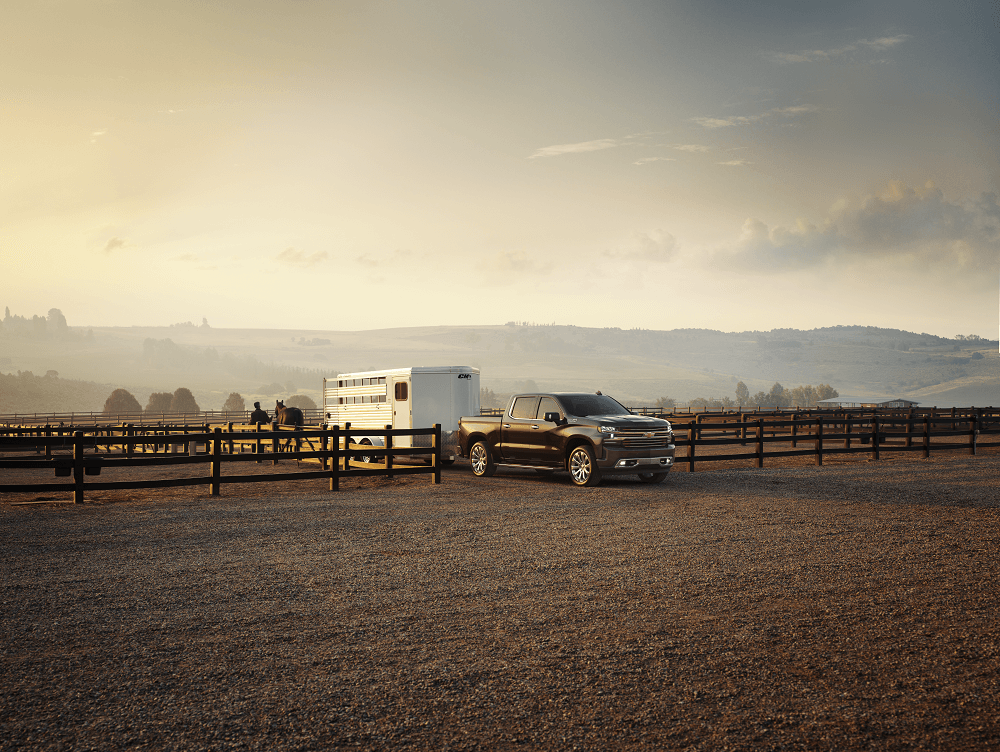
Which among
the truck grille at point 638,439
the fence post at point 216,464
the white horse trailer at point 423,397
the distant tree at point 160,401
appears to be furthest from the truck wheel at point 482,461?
the distant tree at point 160,401

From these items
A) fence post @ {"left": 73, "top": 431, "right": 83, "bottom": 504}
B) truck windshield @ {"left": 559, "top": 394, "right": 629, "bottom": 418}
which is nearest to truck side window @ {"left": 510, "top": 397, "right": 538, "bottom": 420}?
truck windshield @ {"left": 559, "top": 394, "right": 629, "bottom": 418}

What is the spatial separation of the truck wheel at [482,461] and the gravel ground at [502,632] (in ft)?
20.5

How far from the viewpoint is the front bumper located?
15.7 meters

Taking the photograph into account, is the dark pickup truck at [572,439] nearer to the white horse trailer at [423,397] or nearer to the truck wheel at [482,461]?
the truck wheel at [482,461]

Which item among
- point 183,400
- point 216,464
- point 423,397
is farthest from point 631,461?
point 183,400

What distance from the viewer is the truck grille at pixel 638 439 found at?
1570cm

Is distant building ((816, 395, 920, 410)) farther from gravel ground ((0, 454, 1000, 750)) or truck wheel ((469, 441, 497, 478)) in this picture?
gravel ground ((0, 454, 1000, 750))

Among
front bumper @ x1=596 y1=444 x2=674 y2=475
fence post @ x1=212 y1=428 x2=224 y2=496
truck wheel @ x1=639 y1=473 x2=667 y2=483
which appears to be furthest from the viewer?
truck wheel @ x1=639 y1=473 x2=667 y2=483

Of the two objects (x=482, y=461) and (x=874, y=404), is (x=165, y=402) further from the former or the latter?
(x=482, y=461)

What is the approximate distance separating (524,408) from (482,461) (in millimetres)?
1817

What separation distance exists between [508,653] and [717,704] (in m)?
1.54

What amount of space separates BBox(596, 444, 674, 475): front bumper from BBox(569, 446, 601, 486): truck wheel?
17 centimetres

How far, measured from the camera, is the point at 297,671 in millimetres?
4980

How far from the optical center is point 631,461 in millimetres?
15727
